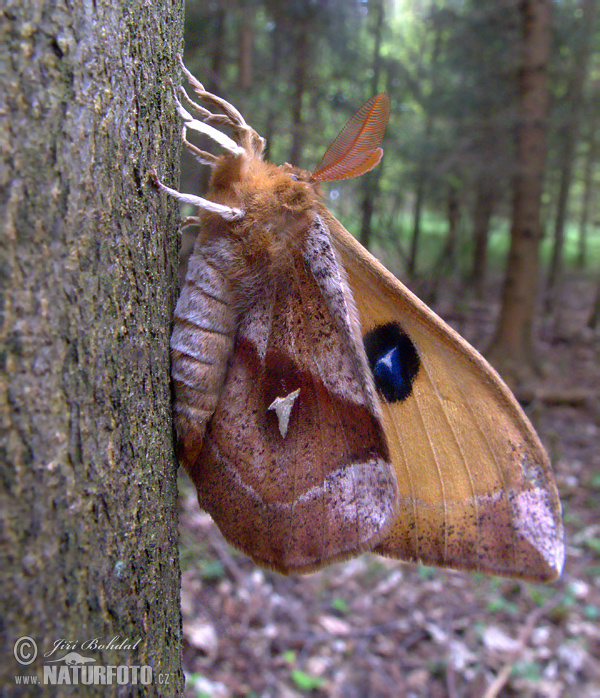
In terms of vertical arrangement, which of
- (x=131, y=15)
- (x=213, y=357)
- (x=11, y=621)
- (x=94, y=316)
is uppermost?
(x=131, y=15)

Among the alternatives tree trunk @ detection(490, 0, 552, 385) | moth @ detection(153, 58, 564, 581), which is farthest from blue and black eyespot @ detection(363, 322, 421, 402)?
tree trunk @ detection(490, 0, 552, 385)

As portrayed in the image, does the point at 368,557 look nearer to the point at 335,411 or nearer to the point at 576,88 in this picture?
the point at 335,411

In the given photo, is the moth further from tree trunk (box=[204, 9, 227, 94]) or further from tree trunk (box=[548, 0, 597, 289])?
tree trunk (box=[548, 0, 597, 289])

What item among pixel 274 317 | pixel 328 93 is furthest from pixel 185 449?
pixel 328 93

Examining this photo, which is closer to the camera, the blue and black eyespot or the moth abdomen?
the moth abdomen

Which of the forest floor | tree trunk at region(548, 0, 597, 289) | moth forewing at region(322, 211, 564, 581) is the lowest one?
the forest floor

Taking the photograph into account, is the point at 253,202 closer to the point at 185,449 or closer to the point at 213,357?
the point at 213,357

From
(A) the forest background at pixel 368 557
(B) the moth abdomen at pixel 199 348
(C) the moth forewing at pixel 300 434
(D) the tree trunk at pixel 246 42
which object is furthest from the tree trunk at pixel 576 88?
(B) the moth abdomen at pixel 199 348
